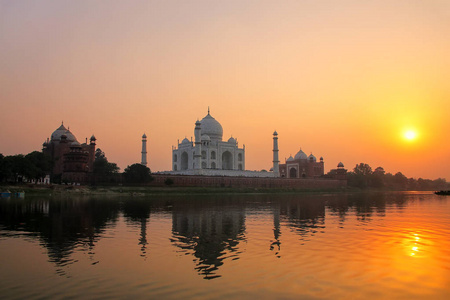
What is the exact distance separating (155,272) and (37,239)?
20.4 ft

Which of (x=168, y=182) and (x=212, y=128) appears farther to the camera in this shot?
(x=212, y=128)

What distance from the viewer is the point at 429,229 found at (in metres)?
16.2

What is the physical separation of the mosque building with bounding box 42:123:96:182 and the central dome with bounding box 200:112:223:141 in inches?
832

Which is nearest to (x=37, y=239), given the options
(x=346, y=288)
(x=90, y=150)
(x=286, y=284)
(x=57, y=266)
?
(x=57, y=266)

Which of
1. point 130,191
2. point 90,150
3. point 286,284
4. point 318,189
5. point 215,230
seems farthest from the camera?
point 318,189

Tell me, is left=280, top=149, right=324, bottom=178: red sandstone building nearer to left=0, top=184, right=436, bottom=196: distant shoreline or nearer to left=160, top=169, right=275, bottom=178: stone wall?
left=160, top=169, right=275, bottom=178: stone wall

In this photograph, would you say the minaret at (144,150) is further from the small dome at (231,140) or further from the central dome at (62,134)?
the small dome at (231,140)

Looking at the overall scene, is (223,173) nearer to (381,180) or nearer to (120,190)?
(120,190)

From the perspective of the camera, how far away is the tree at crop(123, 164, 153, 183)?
51.9m

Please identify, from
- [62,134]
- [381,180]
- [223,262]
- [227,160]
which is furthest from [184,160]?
[223,262]

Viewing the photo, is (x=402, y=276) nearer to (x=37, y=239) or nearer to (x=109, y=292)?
(x=109, y=292)

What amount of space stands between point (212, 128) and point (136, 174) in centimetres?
2576

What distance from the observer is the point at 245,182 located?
217 ft

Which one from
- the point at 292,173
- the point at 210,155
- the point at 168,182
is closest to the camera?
the point at 168,182
